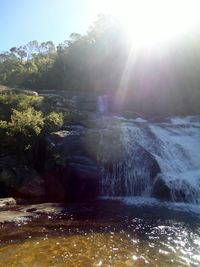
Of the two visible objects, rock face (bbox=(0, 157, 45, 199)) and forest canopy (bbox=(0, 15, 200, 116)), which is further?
forest canopy (bbox=(0, 15, 200, 116))

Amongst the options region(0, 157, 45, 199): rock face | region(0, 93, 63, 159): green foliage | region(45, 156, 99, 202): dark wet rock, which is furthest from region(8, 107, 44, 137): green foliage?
region(45, 156, 99, 202): dark wet rock

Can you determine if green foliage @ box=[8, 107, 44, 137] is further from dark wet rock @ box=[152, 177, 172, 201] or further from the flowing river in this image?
dark wet rock @ box=[152, 177, 172, 201]

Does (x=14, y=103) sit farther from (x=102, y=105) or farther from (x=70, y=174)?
(x=102, y=105)

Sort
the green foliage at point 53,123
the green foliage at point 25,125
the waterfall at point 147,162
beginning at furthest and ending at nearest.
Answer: the green foliage at point 53,123
the green foliage at point 25,125
the waterfall at point 147,162

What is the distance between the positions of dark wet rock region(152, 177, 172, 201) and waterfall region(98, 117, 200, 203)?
147 millimetres

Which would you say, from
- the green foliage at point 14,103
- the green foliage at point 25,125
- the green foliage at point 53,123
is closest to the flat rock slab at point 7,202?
the green foliage at point 25,125

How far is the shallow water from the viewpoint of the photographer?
1260 centimetres

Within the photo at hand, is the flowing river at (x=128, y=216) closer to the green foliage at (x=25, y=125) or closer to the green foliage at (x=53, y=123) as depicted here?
the green foliage at (x=53, y=123)

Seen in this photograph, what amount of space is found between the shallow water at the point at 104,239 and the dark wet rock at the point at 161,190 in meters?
3.23

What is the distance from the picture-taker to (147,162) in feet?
88.4

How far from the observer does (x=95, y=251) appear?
1341 centimetres

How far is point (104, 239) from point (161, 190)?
10.2m

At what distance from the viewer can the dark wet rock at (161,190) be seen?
78.3 ft

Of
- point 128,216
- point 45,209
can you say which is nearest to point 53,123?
point 45,209
